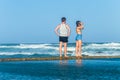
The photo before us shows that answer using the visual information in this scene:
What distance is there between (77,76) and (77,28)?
666 centimetres

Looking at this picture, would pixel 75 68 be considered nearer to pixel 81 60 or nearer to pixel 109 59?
pixel 81 60

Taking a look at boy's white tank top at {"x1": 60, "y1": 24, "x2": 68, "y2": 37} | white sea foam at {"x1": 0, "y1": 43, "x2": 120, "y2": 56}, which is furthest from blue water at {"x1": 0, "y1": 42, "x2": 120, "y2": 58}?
boy's white tank top at {"x1": 60, "y1": 24, "x2": 68, "y2": 37}

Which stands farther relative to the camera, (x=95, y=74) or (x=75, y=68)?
(x=75, y=68)

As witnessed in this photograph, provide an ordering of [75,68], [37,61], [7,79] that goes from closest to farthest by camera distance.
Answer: [7,79]
[75,68]
[37,61]

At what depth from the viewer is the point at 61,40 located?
21.4m

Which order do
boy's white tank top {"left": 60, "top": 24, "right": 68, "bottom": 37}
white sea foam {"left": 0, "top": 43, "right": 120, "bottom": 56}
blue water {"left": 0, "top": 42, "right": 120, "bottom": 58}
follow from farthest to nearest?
white sea foam {"left": 0, "top": 43, "right": 120, "bottom": 56}, blue water {"left": 0, "top": 42, "right": 120, "bottom": 58}, boy's white tank top {"left": 60, "top": 24, "right": 68, "bottom": 37}

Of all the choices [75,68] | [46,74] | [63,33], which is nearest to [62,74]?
[46,74]

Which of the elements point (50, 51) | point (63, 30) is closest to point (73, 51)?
point (50, 51)

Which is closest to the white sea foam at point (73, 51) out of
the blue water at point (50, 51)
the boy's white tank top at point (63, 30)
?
the blue water at point (50, 51)

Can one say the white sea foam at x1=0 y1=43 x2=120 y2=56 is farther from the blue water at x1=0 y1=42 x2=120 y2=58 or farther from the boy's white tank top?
the boy's white tank top

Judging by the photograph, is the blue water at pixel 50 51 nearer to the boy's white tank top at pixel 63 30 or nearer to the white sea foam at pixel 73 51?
the white sea foam at pixel 73 51

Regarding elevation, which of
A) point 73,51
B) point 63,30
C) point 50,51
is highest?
point 63,30

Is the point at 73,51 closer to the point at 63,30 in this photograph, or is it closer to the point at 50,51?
the point at 50,51

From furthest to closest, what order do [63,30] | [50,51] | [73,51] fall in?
[50,51] < [73,51] < [63,30]
